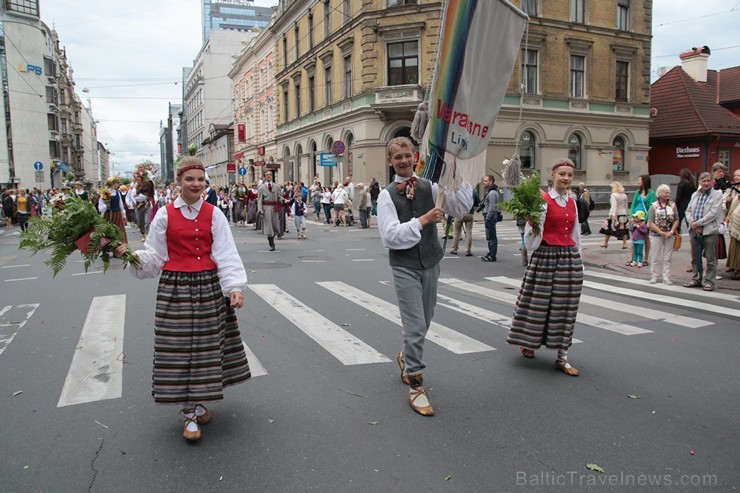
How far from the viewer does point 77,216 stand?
3852mm

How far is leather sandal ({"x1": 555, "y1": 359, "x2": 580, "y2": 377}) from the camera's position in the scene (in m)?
5.11

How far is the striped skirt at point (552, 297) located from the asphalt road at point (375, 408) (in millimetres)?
322

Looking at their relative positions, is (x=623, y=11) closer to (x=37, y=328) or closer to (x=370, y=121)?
(x=370, y=121)

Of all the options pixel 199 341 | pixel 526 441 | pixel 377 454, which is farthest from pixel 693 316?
pixel 199 341

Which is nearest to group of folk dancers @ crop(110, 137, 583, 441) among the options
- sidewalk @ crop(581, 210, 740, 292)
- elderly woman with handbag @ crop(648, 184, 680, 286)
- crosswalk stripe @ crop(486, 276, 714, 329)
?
crosswalk stripe @ crop(486, 276, 714, 329)

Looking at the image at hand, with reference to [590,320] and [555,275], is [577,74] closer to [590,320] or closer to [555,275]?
[590,320]

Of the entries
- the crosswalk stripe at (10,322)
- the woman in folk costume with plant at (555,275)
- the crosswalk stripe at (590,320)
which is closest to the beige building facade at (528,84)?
the crosswalk stripe at (590,320)

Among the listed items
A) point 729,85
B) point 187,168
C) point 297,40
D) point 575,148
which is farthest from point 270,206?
point 729,85

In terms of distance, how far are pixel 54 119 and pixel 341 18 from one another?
4504 centimetres

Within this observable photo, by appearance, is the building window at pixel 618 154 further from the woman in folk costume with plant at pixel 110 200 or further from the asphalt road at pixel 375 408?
the woman in folk costume with plant at pixel 110 200

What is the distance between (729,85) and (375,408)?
140 feet

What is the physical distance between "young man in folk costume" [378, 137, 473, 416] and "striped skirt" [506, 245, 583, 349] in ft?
4.34

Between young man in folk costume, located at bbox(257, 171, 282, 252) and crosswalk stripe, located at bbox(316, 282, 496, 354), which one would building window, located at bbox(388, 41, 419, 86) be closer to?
young man in folk costume, located at bbox(257, 171, 282, 252)

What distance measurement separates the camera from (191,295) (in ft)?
12.7
